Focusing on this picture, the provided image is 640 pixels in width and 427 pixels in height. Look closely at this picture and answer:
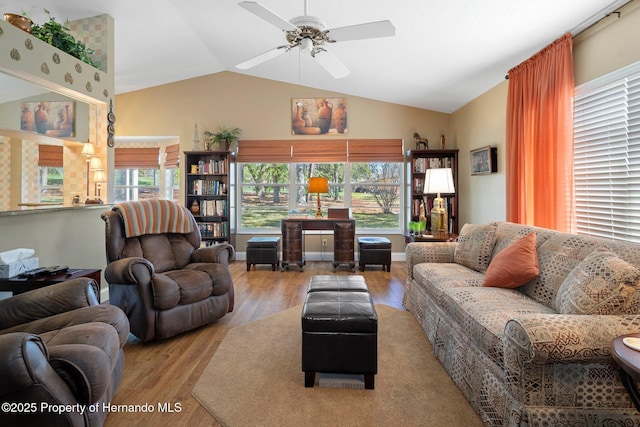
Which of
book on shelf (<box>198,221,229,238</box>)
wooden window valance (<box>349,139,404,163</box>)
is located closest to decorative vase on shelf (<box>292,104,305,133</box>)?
wooden window valance (<box>349,139,404,163</box>)

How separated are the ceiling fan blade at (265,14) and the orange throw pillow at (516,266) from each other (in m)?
2.19

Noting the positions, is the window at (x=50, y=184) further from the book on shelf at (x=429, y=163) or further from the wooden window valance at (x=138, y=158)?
the book on shelf at (x=429, y=163)

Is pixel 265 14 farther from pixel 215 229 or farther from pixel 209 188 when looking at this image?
pixel 215 229


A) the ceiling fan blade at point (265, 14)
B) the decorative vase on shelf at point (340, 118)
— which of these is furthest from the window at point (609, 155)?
the decorative vase on shelf at point (340, 118)

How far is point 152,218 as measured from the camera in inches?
126

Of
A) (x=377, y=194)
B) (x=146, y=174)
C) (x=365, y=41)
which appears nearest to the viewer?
(x=365, y=41)

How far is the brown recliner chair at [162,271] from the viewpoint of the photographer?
254 centimetres

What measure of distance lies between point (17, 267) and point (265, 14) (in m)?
2.48

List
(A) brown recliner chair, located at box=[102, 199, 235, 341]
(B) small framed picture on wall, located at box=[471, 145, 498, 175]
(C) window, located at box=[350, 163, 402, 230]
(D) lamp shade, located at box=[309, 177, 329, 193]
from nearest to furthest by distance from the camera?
(A) brown recliner chair, located at box=[102, 199, 235, 341] < (B) small framed picture on wall, located at box=[471, 145, 498, 175] < (D) lamp shade, located at box=[309, 177, 329, 193] < (C) window, located at box=[350, 163, 402, 230]

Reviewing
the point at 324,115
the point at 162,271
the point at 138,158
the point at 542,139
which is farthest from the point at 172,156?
the point at 542,139

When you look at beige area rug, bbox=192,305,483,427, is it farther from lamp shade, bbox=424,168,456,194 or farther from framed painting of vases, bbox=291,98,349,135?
framed painting of vases, bbox=291,98,349,135

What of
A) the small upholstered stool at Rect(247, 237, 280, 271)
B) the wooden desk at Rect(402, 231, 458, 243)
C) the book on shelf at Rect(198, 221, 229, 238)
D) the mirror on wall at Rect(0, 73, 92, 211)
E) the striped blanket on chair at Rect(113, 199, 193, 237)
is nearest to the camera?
the mirror on wall at Rect(0, 73, 92, 211)

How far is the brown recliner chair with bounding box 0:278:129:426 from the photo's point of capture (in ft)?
3.74

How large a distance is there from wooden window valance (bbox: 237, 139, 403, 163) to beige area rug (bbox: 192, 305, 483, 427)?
144 inches
